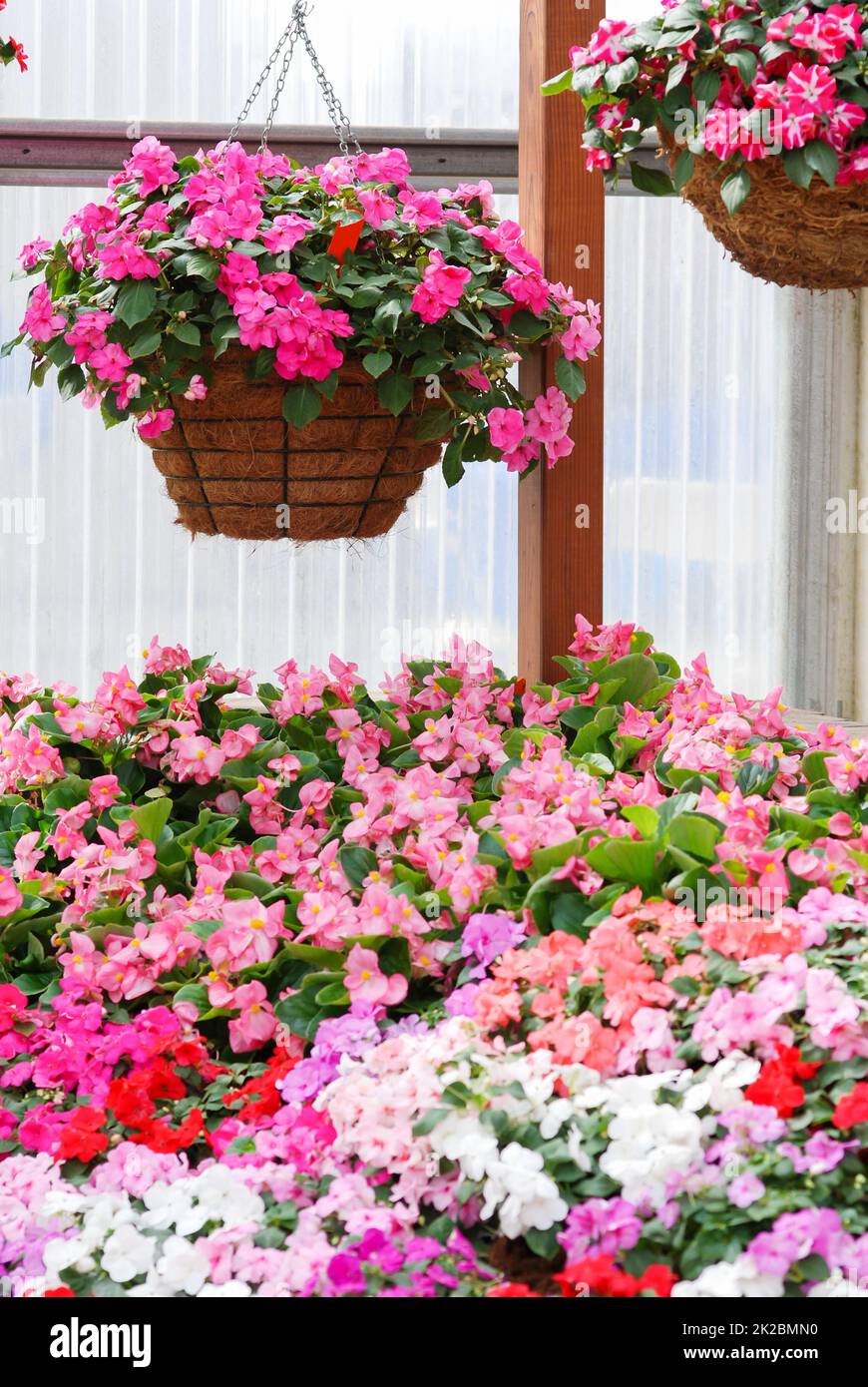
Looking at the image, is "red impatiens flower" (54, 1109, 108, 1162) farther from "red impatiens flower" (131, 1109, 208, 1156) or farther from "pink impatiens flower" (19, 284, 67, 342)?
"pink impatiens flower" (19, 284, 67, 342)

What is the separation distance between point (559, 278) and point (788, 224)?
0.49 meters

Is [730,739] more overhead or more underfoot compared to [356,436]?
more underfoot

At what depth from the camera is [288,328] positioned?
1.58 m

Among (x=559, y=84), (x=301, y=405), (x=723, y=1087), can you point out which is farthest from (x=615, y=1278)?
(x=559, y=84)

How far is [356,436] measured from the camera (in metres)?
1.70

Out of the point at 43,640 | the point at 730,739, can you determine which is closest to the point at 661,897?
the point at 730,739

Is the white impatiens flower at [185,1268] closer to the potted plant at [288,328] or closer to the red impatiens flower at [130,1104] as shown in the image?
the red impatiens flower at [130,1104]

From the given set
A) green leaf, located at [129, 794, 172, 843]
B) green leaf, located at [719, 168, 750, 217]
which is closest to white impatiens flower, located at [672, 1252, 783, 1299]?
green leaf, located at [129, 794, 172, 843]

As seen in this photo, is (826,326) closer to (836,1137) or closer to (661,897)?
(661,897)

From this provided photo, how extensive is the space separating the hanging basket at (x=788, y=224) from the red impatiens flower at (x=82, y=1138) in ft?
3.86

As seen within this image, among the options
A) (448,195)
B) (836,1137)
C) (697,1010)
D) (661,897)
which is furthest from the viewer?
(448,195)

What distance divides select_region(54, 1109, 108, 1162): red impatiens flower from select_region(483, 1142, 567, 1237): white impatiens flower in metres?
0.40

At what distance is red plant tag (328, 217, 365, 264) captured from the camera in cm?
165

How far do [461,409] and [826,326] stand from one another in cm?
230
